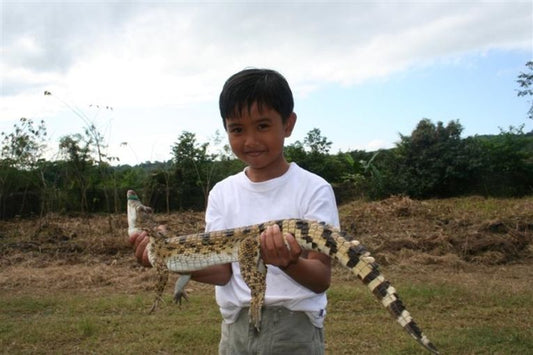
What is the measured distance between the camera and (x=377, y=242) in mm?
12430

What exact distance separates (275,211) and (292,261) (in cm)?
39

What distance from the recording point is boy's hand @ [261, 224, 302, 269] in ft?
8.79

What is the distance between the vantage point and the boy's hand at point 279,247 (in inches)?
105

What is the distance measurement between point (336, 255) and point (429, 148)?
23.8m

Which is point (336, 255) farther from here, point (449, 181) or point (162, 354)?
point (449, 181)

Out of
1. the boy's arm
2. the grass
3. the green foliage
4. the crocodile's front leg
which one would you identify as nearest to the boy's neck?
the boy's arm

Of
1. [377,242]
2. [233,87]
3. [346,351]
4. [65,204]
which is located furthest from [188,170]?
[233,87]

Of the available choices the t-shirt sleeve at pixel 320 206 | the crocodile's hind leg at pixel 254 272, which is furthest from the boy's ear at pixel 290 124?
the crocodile's hind leg at pixel 254 272

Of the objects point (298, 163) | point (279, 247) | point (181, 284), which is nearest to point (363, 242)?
point (181, 284)

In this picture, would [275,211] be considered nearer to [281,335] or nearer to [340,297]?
[281,335]

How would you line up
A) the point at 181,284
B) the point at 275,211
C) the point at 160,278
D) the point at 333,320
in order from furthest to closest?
the point at 333,320, the point at 181,284, the point at 160,278, the point at 275,211

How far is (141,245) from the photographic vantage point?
3.23m

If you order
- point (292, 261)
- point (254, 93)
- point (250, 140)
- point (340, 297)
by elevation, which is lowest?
point (340, 297)

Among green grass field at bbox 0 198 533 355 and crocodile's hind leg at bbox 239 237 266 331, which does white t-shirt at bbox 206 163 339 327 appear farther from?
green grass field at bbox 0 198 533 355
